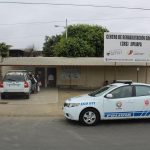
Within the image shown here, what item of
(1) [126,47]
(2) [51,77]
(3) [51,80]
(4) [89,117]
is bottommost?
(4) [89,117]

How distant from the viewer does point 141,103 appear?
46.0 feet

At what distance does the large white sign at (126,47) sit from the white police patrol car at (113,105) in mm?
16062

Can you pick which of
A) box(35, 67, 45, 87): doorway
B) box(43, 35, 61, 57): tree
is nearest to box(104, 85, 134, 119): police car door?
box(35, 67, 45, 87): doorway

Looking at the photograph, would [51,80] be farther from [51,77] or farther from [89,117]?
[89,117]

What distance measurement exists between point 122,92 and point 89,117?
1.50 meters

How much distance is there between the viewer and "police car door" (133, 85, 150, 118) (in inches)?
551

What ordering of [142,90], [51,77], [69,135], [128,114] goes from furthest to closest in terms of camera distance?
1. [51,77]
2. [142,90]
3. [128,114]
4. [69,135]

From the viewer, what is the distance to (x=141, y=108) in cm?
1403

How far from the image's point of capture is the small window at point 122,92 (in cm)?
1405

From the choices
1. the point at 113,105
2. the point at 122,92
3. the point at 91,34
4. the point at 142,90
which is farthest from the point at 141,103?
the point at 91,34

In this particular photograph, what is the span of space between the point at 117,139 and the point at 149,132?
1680 mm

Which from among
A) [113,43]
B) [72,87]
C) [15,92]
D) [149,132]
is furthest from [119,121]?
[72,87]

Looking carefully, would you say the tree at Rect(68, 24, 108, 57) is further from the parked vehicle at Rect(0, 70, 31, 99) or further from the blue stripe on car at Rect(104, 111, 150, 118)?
the blue stripe on car at Rect(104, 111, 150, 118)

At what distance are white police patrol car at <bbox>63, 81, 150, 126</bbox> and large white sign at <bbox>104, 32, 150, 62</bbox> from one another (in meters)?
16.1
